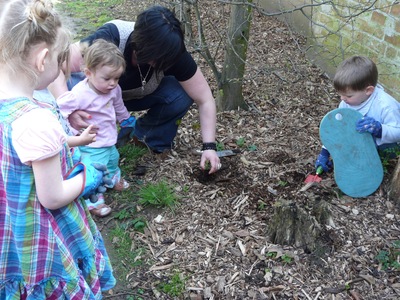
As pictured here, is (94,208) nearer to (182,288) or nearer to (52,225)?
(182,288)

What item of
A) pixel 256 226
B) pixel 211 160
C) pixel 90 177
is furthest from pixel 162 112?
pixel 90 177

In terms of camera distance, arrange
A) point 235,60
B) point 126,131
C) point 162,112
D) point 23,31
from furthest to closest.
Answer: point 235,60 → point 126,131 → point 162,112 → point 23,31

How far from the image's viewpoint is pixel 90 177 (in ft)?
5.74

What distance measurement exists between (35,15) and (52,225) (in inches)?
29.5

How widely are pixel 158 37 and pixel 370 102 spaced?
4.72 ft

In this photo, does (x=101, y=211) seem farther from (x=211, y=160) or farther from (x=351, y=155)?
(x=351, y=155)

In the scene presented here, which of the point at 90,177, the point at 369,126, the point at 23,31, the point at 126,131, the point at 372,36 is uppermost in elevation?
the point at 23,31

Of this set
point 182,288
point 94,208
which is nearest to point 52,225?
point 182,288

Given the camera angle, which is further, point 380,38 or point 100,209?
point 380,38

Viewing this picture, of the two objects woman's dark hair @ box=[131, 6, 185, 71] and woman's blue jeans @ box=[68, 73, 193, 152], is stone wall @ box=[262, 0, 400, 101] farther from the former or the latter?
woman's dark hair @ box=[131, 6, 185, 71]

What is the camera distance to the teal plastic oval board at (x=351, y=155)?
2.96 m

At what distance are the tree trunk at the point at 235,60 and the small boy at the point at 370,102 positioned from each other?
3.12 ft

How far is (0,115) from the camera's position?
1.53m

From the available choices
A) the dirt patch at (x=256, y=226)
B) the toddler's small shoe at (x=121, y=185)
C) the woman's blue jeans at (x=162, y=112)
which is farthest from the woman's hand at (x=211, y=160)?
the toddler's small shoe at (x=121, y=185)
